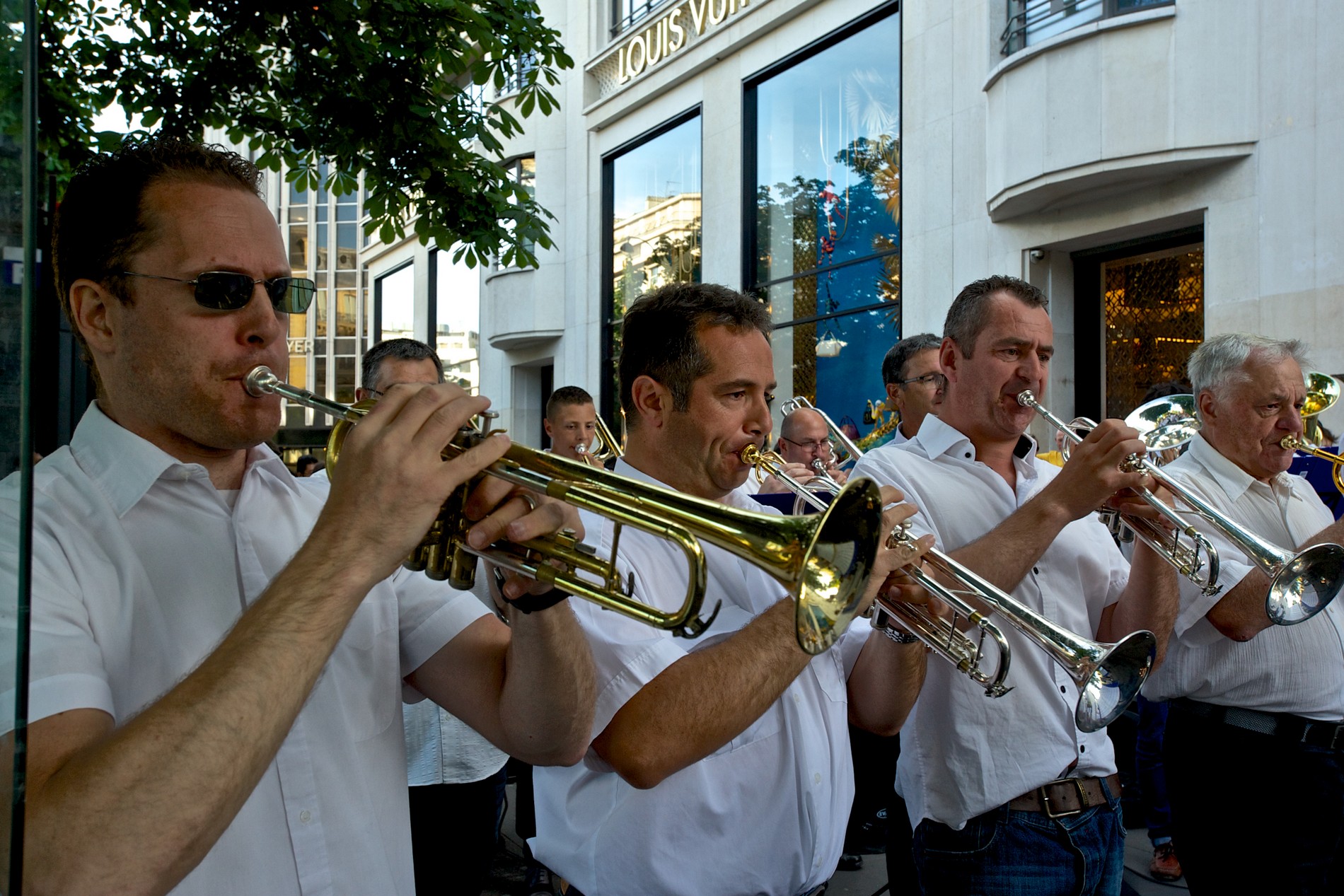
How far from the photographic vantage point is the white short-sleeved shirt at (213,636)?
1464mm

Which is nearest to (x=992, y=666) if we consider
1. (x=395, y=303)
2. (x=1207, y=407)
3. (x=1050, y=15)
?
(x=1207, y=407)

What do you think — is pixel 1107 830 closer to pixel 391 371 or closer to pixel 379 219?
pixel 391 371

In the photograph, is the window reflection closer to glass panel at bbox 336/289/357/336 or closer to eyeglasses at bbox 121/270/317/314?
glass panel at bbox 336/289/357/336

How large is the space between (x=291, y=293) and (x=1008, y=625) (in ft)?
6.90

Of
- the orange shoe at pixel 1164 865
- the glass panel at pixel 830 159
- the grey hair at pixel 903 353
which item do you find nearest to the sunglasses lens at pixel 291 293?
the grey hair at pixel 903 353

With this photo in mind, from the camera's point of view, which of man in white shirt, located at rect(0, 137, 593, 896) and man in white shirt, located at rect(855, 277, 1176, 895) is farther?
man in white shirt, located at rect(855, 277, 1176, 895)

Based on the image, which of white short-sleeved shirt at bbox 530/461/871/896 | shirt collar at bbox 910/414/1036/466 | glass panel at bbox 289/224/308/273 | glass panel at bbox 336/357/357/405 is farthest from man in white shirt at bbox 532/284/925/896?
glass panel at bbox 289/224/308/273

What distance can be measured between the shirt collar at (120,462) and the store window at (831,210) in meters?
10.0

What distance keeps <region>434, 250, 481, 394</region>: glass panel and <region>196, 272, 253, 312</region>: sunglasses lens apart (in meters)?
19.3

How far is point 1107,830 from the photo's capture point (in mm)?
2703

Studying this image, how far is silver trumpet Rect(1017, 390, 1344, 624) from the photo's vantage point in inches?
121

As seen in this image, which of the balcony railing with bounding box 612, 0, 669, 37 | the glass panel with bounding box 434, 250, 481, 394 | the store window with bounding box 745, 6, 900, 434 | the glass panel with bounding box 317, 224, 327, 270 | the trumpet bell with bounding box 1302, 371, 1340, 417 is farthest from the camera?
the glass panel with bounding box 317, 224, 327, 270

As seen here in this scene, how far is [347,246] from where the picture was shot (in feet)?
129

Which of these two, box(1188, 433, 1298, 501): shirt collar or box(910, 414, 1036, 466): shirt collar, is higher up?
box(910, 414, 1036, 466): shirt collar
